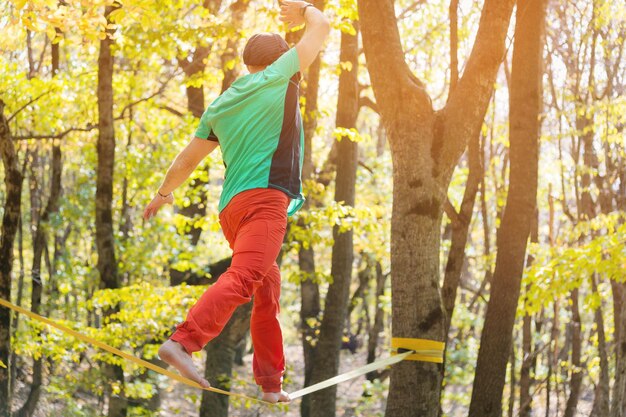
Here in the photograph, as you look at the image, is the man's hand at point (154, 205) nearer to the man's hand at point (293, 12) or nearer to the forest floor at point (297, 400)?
the man's hand at point (293, 12)

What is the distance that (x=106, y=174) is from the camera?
11.7 m

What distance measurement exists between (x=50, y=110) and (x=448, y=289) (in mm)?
8727

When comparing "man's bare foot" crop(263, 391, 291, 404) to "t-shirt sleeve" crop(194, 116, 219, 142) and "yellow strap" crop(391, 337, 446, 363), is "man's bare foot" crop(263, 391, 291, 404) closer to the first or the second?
"yellow strap" crop(391, 337, 446, 363)

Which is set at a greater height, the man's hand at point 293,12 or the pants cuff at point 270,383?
the man's hand at point 293,12

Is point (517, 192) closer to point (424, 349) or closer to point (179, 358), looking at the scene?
point (424, 349)

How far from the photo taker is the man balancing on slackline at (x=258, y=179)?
3607 millimetres

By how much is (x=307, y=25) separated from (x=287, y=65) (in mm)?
384

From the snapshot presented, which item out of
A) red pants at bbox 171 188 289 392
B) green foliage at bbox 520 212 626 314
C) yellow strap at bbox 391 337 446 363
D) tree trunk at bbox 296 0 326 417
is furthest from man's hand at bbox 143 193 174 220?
tree trunk at bbox 296 0 326 417

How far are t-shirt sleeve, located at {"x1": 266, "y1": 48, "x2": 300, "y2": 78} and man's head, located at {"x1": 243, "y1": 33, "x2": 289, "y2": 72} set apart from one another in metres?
0.17

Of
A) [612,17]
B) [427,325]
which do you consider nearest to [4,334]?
[427,325]

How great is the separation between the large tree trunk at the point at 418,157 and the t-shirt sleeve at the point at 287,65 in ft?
4.07

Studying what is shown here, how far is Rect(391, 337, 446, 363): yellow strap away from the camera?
4.74 meters

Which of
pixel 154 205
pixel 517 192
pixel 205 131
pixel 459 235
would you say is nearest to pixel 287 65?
pixel 205 131

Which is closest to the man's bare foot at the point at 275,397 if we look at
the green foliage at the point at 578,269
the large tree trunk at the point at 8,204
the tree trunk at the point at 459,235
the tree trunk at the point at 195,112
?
the tree trunk at the point at 459,235
